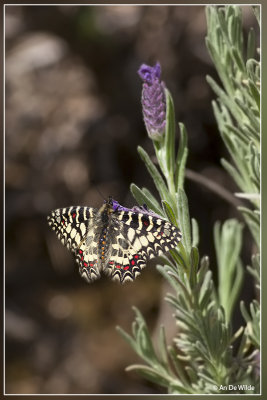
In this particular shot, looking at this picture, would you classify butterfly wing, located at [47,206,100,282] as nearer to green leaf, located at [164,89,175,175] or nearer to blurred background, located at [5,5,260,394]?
green leaf, located at [164,89,175,175]

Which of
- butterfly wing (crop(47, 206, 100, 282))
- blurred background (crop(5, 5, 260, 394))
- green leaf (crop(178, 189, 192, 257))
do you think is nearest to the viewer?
green leaf (crop(178, 189, 192, 257))

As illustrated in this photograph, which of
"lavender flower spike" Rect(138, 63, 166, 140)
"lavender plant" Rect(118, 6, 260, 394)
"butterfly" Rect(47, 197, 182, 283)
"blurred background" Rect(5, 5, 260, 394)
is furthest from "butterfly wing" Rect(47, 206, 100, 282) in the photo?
"blurred background" Rect(5, 5, 260, 394)

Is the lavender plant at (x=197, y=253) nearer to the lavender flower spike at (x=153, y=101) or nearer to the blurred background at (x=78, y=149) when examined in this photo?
the lavender flower spike at (x=153, y=101)

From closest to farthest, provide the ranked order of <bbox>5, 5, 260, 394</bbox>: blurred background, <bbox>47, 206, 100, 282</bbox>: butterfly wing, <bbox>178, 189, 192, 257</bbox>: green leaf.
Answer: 1. <bbox>178, 189, 192, 257</bbox>: green leaf
2. <bbox>47, 206, 100, 282</bbox>: butterfly wing
3. <bbox>5, 5, 260, 394</bbox>: blurred background

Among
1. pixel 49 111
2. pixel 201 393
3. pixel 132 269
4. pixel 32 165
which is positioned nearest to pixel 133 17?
pixel 49 111

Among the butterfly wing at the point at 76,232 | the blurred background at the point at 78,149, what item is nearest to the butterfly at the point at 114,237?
the butterfly wing at the point at 76,232

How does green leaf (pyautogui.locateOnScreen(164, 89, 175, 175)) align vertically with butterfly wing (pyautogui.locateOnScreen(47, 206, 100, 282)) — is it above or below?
above
